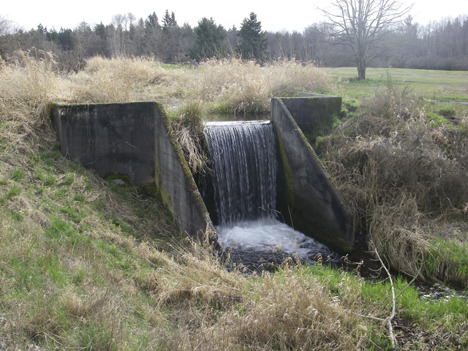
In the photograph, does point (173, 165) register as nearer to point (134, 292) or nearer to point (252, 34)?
point (134, 292)

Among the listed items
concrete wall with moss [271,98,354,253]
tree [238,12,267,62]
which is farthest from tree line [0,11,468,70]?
concrete wall with moss [271,98,354,253]

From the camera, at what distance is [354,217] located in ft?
25.8

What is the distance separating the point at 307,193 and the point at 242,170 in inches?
60.0

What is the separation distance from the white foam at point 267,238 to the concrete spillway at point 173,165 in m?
0.23

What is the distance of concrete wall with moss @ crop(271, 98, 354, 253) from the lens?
8016mm

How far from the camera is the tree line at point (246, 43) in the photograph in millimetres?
27453

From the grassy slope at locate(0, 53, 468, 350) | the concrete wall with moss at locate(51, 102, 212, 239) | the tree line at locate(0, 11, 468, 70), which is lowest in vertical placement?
the grassy slope at locate(0, 53, 468, 350)

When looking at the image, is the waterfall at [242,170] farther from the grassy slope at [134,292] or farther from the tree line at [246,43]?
the tree line at [246,43]

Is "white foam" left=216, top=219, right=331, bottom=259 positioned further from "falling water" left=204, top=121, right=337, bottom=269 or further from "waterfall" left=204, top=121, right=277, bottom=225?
"waterfall" left=204, top=121, right=277, bottom=225

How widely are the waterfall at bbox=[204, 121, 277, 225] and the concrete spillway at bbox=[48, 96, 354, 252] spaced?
34 millimetres

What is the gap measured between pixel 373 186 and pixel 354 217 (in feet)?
2.93

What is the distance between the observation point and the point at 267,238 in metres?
8.30

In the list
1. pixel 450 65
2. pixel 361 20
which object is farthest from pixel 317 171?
pixel 450 65

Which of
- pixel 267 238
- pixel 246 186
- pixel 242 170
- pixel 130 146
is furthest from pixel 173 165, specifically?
pixel 267 238
